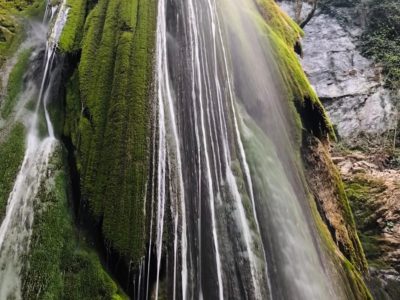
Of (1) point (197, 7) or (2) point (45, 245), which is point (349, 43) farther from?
(2) point (45, 245)

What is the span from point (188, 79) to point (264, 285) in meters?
4.39

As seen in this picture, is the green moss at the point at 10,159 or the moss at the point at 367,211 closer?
the green moss at the point at 10,159

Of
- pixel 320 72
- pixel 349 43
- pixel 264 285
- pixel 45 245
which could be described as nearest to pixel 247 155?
pixel 264 285

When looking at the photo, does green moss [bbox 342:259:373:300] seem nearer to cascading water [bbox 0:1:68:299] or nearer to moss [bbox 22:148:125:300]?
moss [bbox 22:148:125:300]

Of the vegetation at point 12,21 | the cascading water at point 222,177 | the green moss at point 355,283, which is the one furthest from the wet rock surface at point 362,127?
the vegetation at point 12,21

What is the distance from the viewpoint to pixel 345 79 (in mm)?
20391

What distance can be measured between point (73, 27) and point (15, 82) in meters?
1.82

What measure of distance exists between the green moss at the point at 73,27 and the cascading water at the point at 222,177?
5.72 feet

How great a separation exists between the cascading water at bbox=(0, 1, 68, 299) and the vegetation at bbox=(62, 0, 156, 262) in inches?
16.4

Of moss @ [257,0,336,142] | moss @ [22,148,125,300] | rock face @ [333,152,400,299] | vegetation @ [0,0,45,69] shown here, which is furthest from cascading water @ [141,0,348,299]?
rock face @ [333,152,400,299]

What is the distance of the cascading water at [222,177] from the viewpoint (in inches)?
274

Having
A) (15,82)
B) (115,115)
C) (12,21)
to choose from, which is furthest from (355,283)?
(12,21)

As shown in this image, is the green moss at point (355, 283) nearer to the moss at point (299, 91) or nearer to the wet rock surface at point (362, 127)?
the wet rock surface at point (362, 127)

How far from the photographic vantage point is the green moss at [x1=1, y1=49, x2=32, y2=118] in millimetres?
8469
